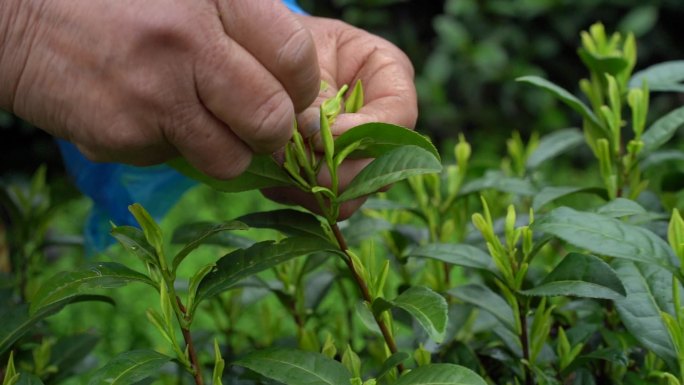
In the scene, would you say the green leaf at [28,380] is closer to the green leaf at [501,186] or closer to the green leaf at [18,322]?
the green leaf at [18,322]

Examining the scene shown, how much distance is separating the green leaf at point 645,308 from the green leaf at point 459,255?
20 centimetres

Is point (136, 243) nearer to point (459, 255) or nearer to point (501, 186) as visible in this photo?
point (459, 255)

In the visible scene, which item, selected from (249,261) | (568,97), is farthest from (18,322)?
(568,97)

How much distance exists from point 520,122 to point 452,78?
452 mm

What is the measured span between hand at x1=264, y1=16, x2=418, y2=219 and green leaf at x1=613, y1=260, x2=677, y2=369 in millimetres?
424

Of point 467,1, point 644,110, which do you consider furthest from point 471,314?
point 467,1

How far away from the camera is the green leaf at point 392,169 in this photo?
125cm

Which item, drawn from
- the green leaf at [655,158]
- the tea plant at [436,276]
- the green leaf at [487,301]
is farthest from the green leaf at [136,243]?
the green leaf at [655,158]

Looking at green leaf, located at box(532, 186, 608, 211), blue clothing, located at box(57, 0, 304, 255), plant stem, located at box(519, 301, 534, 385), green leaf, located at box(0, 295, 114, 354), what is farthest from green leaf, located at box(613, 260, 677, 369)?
blue clothing, located at box(57, 0, 304, 255)

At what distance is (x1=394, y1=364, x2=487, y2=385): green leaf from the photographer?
1158mm

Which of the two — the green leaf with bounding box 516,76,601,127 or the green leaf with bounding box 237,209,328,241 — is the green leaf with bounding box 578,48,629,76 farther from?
the green leaf with bounding box 237,209,328,241

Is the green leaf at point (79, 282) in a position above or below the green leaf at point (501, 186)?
above

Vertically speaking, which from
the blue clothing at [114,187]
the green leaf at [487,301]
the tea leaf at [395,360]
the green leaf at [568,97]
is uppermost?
the green leaf at [568,97]

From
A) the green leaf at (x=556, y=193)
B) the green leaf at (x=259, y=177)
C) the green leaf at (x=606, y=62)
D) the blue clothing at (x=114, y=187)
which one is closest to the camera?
the green leaf at (x=259, y=177)
